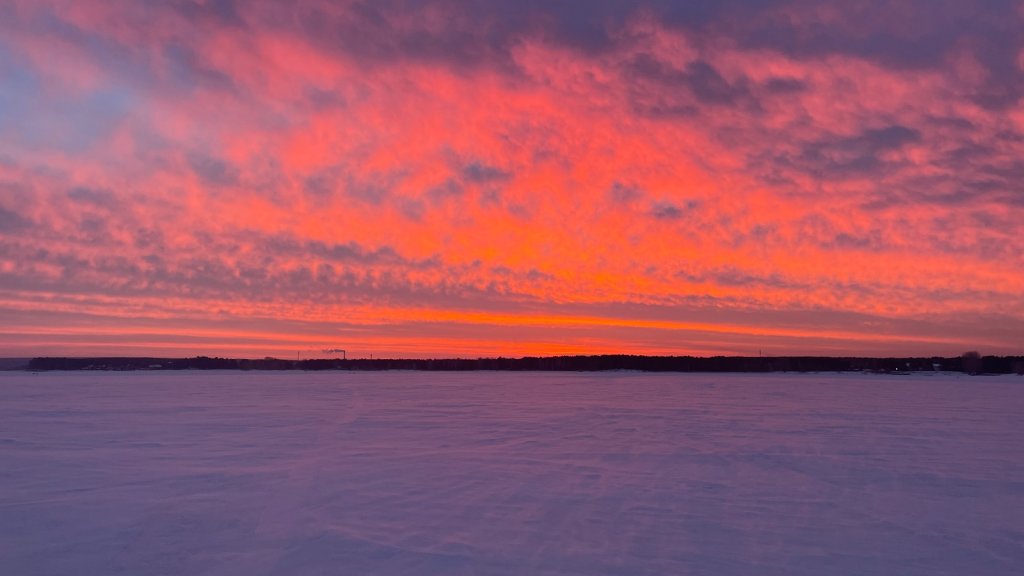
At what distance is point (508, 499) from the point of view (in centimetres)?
795

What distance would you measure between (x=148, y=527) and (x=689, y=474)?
6.54 m

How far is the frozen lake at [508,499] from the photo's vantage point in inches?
232

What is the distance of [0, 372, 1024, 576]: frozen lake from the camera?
5.89 metres

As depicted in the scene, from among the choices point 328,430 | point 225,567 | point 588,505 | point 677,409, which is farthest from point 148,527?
point 677,409

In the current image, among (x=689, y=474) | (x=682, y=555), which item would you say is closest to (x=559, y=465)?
(x=689, y=474)

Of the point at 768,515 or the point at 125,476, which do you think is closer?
the point at 768,515

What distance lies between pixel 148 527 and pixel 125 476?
9.51ft

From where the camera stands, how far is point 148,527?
22.3 feet

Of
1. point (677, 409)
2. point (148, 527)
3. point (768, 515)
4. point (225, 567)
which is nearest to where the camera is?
point (225, 567)

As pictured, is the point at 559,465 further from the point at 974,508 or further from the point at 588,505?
the point at 974,508

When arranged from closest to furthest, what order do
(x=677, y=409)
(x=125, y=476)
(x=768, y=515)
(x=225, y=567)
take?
(x=225, y=567), (x=768, y=515), (x=125, y=476), (x=677, y=409)

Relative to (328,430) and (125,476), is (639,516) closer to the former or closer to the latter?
(125,476)

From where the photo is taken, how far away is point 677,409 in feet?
65.9

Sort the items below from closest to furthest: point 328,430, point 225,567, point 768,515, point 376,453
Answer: point 225,567 → point 768,515 → point 376,453 → point 328,430
